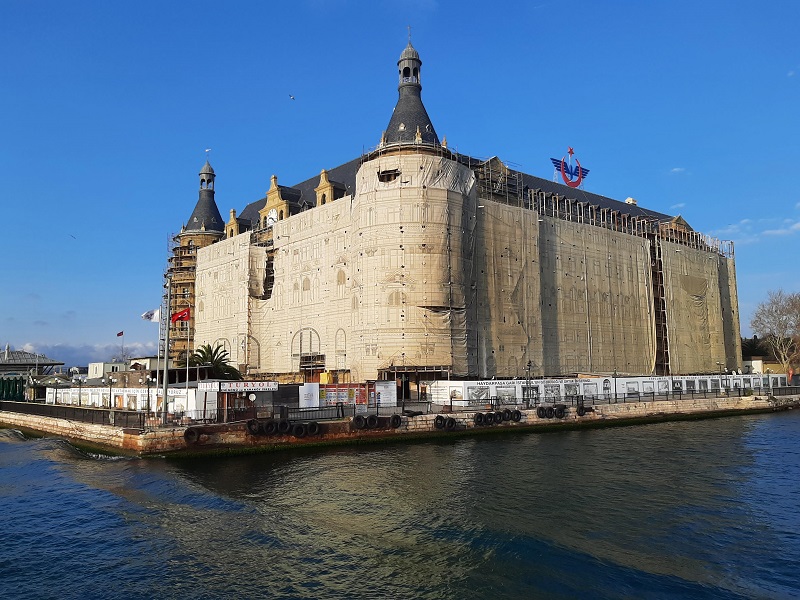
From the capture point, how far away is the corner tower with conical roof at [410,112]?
6975 centimetres

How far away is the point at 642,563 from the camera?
19.2m

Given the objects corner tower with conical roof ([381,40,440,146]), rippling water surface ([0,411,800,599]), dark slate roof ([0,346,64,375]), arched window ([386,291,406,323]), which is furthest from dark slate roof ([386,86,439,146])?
dark slate roof ([0,346,64,375])

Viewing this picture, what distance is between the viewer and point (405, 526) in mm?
22906

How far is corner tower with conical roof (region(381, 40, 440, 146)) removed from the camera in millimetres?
69750

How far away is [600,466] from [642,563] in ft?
54.8

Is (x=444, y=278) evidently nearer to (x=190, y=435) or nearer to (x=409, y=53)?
(x=409, y=53)

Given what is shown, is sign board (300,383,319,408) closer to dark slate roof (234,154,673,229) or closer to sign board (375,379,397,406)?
sign board (375,379,397,406)

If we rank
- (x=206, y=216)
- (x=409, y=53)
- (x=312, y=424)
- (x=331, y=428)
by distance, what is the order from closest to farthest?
(x=312, y=424) < (x=331, y=428) < (x=409, y=53) < (x=206, y=216)

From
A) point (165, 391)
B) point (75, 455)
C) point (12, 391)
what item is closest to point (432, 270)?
point (165, 391)

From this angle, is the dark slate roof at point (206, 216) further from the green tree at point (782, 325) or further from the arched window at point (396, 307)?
the green tree at point (782, 325)

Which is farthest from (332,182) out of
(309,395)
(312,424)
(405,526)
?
(405,526)

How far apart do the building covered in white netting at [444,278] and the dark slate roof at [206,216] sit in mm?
5324

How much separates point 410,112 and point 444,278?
2145 centimetres

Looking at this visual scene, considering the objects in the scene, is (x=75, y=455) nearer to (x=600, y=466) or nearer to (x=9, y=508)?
(x=9, y=508)
